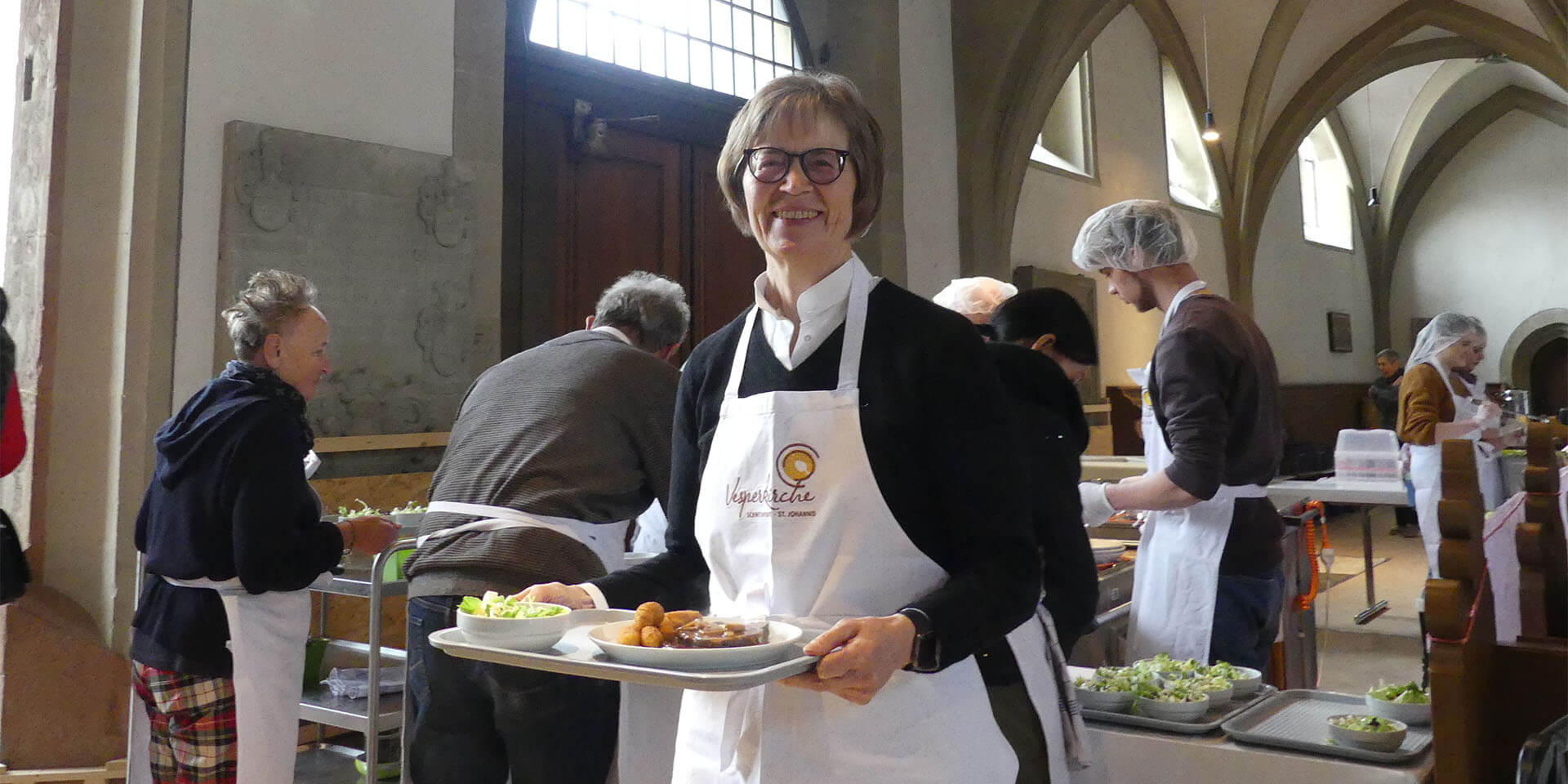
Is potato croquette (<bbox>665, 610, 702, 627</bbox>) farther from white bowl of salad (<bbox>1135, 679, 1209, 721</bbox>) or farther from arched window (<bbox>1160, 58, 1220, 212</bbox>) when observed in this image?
arched window (<bbox>1160, 58, 1220, 212</bbox>)

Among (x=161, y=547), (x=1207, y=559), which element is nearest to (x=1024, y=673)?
(x=1207, y=559)

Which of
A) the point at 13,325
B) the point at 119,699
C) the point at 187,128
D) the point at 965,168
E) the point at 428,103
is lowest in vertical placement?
the point at 119,699

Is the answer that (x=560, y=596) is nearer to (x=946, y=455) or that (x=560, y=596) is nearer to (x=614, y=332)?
(x=946, y=455)

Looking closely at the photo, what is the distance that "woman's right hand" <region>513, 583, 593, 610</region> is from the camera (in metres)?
1.62

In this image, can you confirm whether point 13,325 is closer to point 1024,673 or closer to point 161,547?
point 161,547

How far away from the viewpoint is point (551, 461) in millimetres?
2607

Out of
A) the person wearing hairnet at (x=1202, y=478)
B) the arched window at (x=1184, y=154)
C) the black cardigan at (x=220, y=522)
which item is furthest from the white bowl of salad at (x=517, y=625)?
the arched window at (x=1184, y=154)

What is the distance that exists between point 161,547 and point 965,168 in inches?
268

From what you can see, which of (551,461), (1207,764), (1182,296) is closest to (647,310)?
(551,461)

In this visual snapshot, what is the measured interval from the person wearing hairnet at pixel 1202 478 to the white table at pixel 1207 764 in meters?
0.94

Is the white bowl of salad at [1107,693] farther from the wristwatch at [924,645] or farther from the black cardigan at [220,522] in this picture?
the black cardigan at [220,522]

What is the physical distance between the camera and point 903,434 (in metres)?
1.41

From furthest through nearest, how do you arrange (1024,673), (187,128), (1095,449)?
(1095,449)
(187,128)
(1024,673)

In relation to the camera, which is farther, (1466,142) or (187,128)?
(1466,142)
